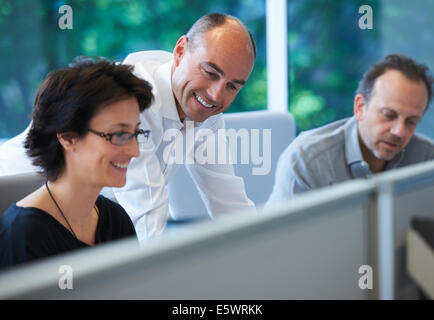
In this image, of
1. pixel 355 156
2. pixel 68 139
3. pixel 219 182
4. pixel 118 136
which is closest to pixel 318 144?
pixel 355 156

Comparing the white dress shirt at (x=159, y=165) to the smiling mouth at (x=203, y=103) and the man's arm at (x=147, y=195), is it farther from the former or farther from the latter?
the smiling mouth at (x=203, y=103)

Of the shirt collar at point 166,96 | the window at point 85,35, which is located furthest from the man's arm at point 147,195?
the window at point 85,35

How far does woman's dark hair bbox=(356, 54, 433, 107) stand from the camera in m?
1.67

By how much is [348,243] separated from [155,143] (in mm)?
1216

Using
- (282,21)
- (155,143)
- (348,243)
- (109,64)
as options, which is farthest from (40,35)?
(348,243)

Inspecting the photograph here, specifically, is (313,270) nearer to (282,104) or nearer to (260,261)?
(260,261)

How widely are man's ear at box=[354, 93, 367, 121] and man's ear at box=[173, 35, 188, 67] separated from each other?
63cm

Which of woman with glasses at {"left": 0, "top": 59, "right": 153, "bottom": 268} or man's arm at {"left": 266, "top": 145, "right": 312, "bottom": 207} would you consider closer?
woman with glasses at {"left": 0, "top": 59, "right": 153, "bottom": 268}

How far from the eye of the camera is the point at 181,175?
93.9 inches

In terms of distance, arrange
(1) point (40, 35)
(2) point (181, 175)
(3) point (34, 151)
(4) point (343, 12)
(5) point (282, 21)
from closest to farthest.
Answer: (3) point (34, 151) < (2) point (181, 175) < (1) point (40, 35) < (5) point (282, 21) < (4) point (343, 12)

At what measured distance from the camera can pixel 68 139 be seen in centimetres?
129

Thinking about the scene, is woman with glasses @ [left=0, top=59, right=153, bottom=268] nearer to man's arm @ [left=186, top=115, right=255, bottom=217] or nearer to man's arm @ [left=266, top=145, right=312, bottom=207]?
man's arm @ [left=266, top=145, right=312, bottom=207]

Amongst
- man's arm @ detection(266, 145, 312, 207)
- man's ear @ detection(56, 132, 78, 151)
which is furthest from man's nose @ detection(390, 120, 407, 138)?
man's ear @ detection(56, 132, 78, 151)

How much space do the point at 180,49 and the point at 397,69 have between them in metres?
0.76
